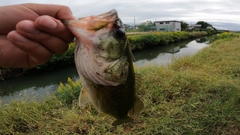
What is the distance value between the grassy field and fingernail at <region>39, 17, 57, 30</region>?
2738mm

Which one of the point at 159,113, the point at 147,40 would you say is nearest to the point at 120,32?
the point at 159,113

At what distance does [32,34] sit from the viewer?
1179mm

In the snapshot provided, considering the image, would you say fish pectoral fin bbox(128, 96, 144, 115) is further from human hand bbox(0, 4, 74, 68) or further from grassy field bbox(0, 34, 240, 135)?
grassy field bbox(0, 34, 240, 135)

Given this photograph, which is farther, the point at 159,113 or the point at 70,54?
the point at 70,54

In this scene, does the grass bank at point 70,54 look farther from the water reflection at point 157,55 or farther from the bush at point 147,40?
the water reflection at point 157,55

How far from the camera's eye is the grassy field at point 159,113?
358 cm

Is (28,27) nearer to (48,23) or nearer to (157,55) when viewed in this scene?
(48,23)

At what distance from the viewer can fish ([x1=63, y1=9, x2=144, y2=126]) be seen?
3.67 ft

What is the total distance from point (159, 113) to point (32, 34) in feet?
10.7

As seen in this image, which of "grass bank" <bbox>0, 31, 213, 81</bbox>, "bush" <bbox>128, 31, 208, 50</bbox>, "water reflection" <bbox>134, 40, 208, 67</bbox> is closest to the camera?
"grass bank" <bbox>0, 31, 213, 81</bbox>

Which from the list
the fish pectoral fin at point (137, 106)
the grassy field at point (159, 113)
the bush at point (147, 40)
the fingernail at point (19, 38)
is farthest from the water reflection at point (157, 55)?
the fingernail at point (19, 38)

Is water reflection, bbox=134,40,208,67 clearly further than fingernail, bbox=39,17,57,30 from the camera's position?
Yes

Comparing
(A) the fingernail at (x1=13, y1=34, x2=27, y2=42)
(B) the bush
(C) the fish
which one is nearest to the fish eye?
(C) the fish

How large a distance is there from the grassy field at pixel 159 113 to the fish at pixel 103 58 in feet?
7.51
